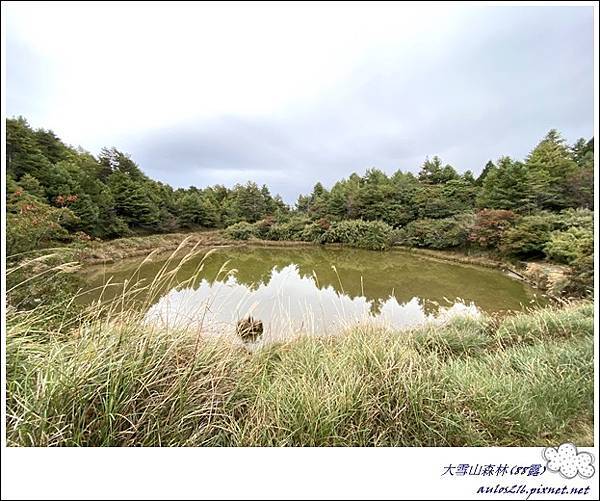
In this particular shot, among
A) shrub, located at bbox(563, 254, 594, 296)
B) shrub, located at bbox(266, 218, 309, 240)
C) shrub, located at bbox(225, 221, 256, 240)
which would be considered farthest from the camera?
shrub, located at bbox(266, 218, 309, 240)

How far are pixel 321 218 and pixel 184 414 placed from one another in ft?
41.6

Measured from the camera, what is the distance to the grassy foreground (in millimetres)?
853

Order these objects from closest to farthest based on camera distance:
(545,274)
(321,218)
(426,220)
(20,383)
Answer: (20,383), (545,274), (426,220), (321,218)

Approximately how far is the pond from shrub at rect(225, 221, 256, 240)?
704 mm

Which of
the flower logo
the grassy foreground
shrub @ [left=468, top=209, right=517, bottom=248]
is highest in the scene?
shrub @ [left=468, top=209, right=517, bottom=248]

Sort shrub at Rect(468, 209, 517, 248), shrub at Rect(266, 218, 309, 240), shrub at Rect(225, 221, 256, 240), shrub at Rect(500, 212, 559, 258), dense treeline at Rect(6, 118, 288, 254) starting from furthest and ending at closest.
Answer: shrub at Rect(266, 218, 309, 240)
shrub at Rect(225, 221, 256, 240)
shrub at Rect(468, 209, 517, 248)
shrub at Rect(500, 212, 559, 258)
dense treeline at Rect(6, 118, 288, 254)

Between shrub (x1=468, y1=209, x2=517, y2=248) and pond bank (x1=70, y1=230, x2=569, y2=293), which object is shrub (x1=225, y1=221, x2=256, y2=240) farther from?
shrub (x1=468, y1=209, x2=517, y2=248)

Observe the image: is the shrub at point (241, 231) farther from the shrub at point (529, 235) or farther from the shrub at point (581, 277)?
the shrub at point (581, 277)

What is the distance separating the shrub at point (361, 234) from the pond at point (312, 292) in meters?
0.82

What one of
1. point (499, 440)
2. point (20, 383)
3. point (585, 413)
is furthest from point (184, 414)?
point (585, 413)

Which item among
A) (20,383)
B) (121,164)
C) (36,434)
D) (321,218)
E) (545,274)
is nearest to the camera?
(36,434)

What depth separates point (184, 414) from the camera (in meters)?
0.96

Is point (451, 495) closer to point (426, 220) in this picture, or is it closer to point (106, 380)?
point (106, 380)

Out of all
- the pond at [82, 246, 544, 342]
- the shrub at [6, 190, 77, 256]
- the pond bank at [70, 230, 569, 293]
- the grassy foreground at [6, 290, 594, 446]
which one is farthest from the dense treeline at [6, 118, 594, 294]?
the grassy foreground at [6, 290, 594, 446]
